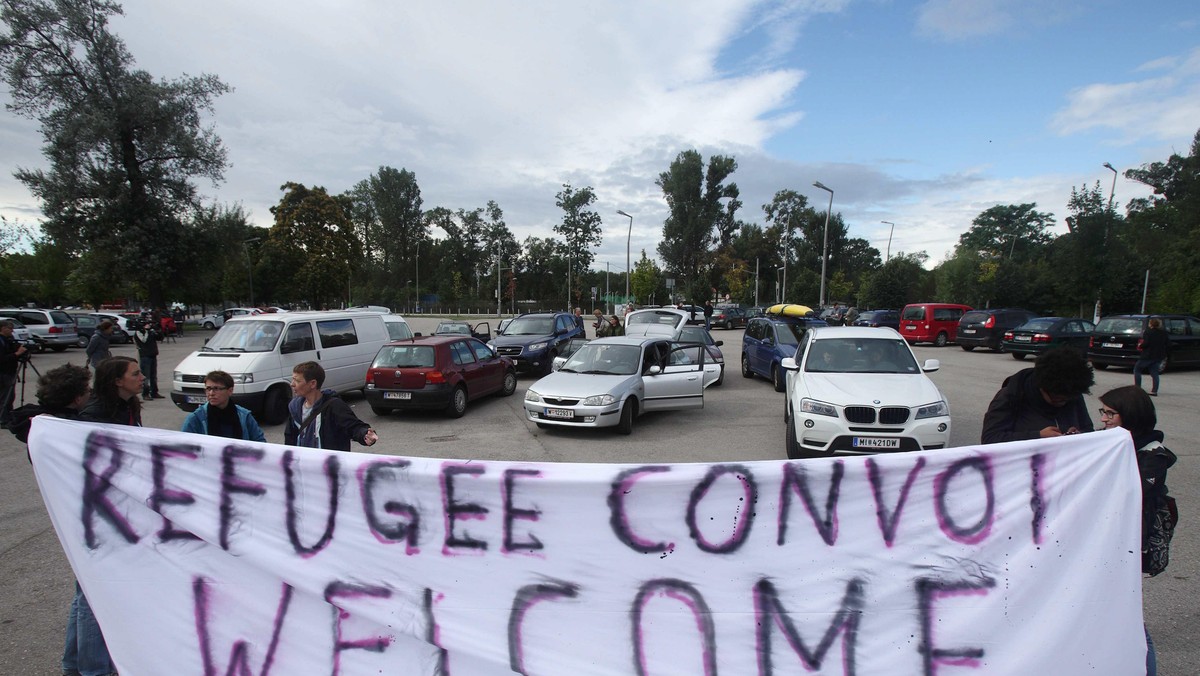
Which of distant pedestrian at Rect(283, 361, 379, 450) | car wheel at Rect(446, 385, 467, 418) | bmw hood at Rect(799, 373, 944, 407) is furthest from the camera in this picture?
car wheel at Rect(446, 385, 467, 418)

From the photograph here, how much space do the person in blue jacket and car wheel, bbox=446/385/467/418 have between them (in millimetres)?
6549

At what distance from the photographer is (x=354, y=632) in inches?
104

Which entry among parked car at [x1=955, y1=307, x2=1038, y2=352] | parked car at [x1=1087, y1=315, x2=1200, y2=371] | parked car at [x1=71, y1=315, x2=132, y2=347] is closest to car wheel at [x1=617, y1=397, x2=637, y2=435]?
parked car at [x1=1087, y1=315, x2=1200, y2=371]

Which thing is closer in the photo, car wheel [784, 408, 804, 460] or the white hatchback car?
the white hatchback car

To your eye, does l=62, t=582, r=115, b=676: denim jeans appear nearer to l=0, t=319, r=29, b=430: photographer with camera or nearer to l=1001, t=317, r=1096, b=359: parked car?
l=0, t=319, r=29, b=430: photographer with camera

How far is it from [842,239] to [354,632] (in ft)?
305

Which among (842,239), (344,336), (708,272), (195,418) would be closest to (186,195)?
(344,336)

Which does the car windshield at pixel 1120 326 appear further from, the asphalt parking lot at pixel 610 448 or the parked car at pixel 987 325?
the parked car at pixel 987 325

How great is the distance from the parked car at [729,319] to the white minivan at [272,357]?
1344 inches

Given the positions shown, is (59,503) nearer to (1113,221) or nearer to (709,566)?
(709,566)

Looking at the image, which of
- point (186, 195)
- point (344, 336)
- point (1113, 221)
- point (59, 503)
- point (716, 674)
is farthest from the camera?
point (186, 195)

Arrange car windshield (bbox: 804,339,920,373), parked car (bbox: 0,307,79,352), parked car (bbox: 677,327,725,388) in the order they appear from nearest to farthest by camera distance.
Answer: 1. car windshield (bbox: 804,339,920,373)
2. parked car (bbox: 677,327,725,388)
3. parked car (bbox: 0,307,79,352)

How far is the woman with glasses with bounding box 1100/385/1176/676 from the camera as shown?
255 cm

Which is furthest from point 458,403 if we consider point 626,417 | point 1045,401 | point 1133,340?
point 1133,340
